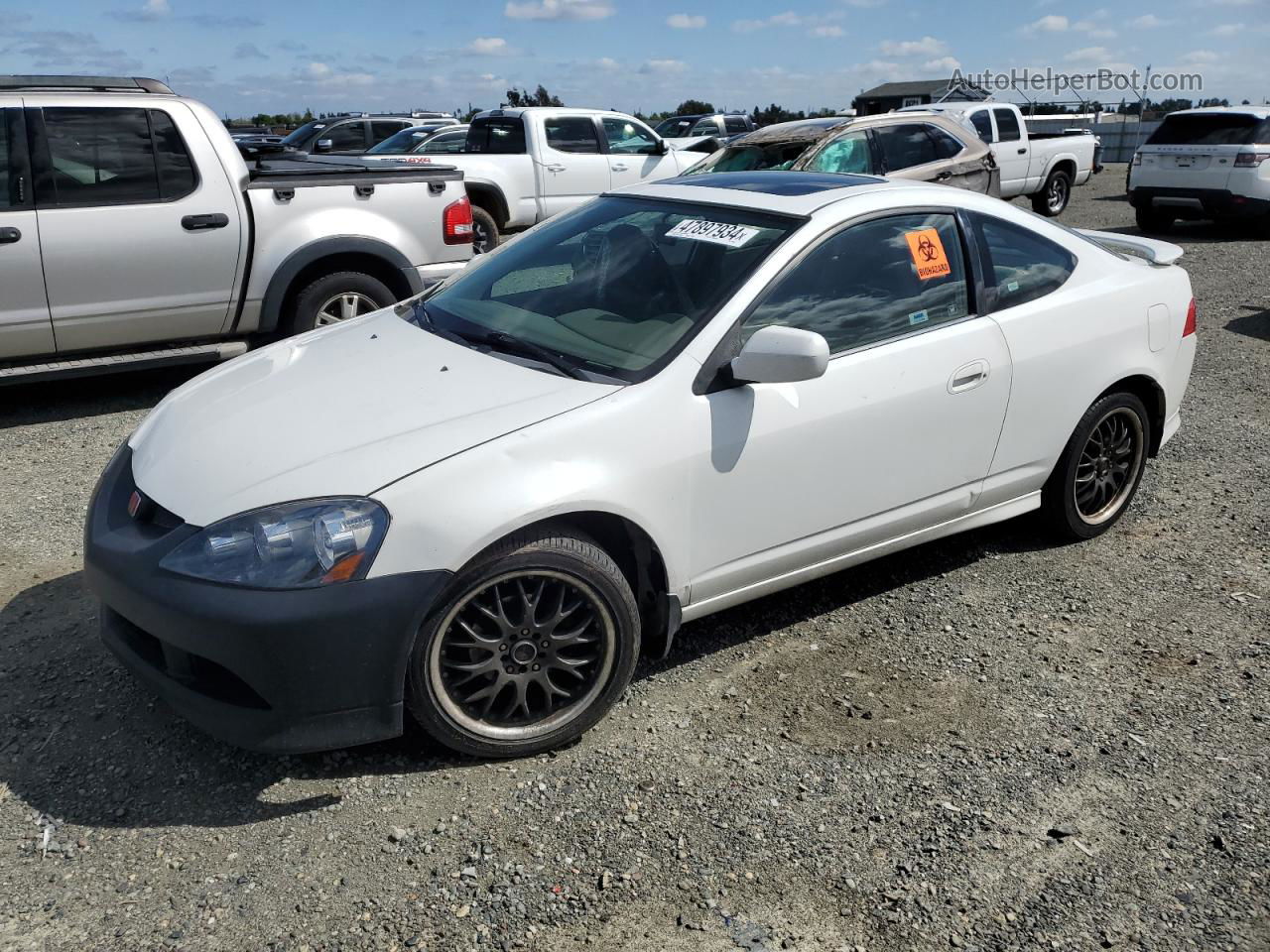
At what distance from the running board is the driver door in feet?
13.7

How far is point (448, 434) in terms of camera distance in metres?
3.03

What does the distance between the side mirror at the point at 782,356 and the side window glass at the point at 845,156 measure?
7.33m

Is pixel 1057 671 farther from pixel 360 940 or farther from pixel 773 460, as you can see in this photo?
pixel 360 940

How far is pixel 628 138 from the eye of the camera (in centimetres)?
1416

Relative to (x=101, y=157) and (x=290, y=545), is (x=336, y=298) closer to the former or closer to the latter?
(x=101, y=157)

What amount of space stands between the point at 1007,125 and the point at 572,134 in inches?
271

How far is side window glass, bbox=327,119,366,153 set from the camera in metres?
19.8

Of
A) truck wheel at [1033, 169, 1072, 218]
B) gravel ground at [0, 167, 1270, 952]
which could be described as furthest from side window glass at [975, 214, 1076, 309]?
truck wheel at [1033, 169, 1072, 218]

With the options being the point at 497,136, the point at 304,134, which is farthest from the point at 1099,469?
the point at 304,134

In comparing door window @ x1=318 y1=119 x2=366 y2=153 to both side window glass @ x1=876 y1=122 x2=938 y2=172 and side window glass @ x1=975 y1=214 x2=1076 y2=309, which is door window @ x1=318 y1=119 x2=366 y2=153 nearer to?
side window glass @ x1=876 y1=122 x2=938 y2=172

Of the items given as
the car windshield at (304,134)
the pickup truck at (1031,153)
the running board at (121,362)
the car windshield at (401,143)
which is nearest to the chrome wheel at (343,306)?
the running board at (121,362)

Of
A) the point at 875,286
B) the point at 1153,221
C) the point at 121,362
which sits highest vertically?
the point at 875,286

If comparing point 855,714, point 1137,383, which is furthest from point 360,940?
point 1137,383

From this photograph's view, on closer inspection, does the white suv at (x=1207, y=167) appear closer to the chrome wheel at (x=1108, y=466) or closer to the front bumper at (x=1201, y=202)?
the front bumper at (x=1201, y=202)
